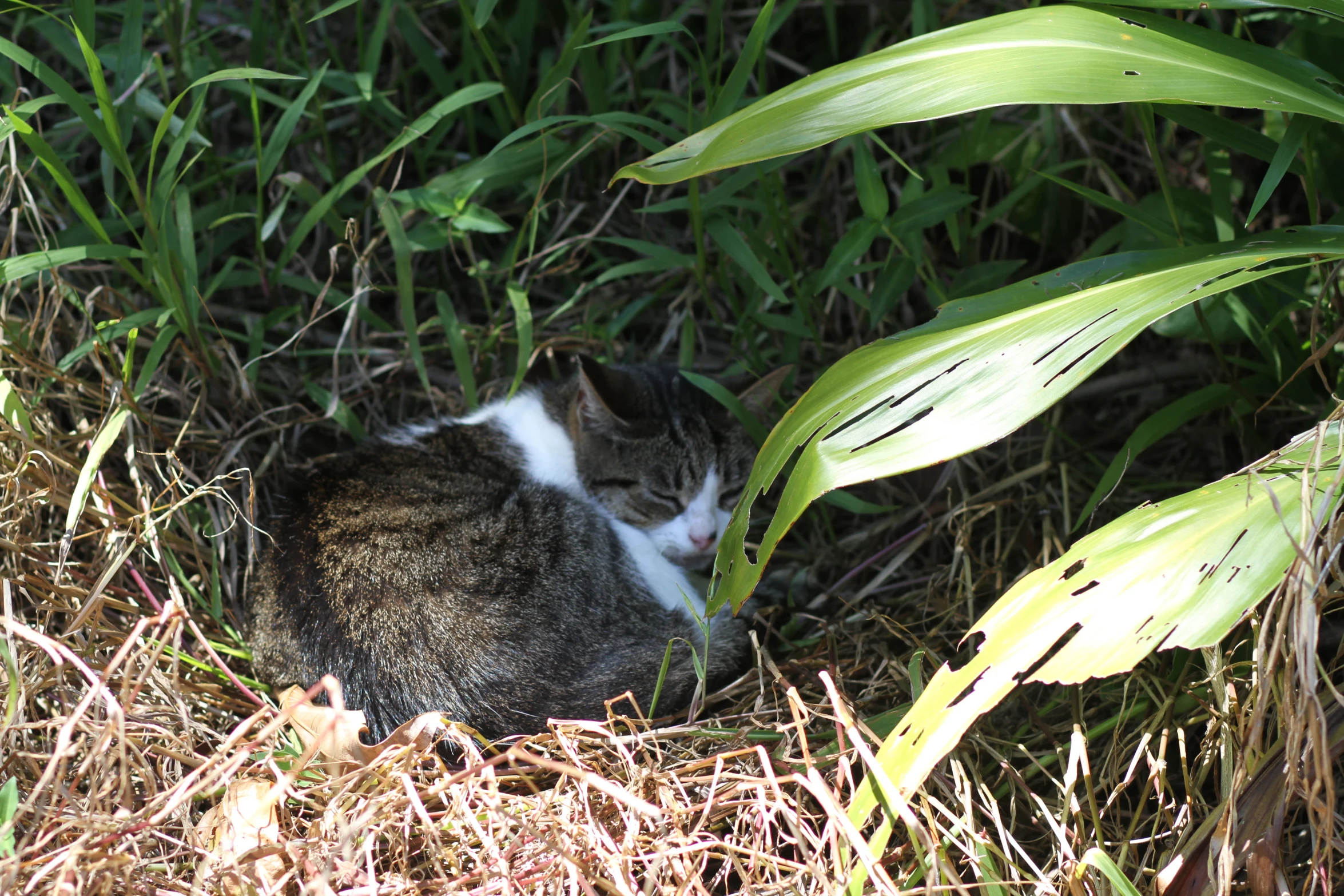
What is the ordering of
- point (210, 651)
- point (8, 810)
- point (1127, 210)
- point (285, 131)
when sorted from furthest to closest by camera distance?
point (285, 131) → point (1127, 210) → point (210, 651) → point (8, 810)

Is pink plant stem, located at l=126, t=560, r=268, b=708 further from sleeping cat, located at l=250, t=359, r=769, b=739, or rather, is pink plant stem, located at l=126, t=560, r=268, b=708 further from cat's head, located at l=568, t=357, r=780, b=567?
cat's head, located at l=568, t=357, r=780, b=567

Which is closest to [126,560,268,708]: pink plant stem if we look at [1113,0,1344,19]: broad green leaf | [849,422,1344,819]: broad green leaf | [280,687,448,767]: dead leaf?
[280,687,448,767]: dead leaf

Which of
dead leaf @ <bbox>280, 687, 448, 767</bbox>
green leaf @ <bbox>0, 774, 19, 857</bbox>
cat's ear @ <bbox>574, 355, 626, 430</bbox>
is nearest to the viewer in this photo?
green leaf @ <bbox>0, 774, 19, 857</bbox>

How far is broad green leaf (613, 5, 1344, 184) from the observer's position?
1.38 meters

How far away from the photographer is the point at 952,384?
1.35 meters

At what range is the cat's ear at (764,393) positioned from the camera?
2078 millimetres

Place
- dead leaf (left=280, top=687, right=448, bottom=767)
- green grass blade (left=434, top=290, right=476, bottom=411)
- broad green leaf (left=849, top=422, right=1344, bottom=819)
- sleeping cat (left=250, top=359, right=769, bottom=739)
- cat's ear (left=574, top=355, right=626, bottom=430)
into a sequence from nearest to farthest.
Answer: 1. broad green leaf (left=849, top=422, right=1344, bottom=819)
2. dead leaf (left=280, top=687, right=448, bottom=767)
3. sleeping cat (left=250, top=359, right=769, bottom=739)
4. cat's ear (left=574, top=355, right=626, bottom=430)
5. green grass blade (left=434, top=290, right=476, bottom=411)

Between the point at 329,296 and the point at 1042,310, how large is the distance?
5.60 ft

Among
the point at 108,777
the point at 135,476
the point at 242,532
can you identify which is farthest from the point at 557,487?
the point at 108,777

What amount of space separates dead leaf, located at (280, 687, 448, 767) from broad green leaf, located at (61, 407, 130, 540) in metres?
0.50

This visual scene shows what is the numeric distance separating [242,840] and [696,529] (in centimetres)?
108

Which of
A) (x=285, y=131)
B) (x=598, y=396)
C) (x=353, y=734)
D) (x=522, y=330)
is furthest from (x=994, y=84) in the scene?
(x=285, y=131)

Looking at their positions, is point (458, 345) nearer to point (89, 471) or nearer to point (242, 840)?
point (89, 471)

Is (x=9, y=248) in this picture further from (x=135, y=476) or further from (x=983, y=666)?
(x=983, y=666)
